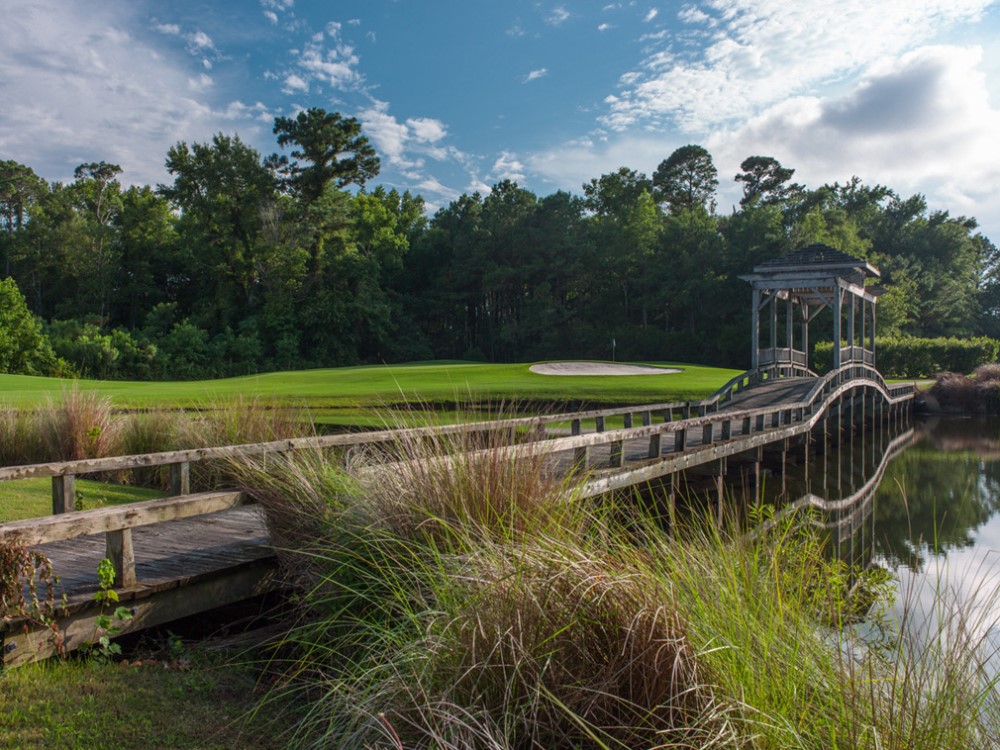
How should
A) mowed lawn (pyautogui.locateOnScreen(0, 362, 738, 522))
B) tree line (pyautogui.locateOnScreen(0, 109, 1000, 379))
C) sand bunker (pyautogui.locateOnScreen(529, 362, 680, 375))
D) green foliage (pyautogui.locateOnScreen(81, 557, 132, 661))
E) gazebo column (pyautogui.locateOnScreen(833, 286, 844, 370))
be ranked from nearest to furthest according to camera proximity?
green foliage (pyautogui.locateOnScreen(81, 557, 132, 661)) < mowed lawn (pyautogui.locateOnScreen(0, 362, 738, 522)) < gazebo column (pyautogui.locateOnScreen(833, 286, 844, 370)) < sand bunker (pyautogui.locateOnScreen(529, 362, 680, 375)) < tree line (pyautogui.locateOnScreen(0, 109, 1000, 379))

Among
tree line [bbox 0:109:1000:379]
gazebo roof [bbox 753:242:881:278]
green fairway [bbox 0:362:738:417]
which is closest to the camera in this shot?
green fairway [bbox 0:362:738:417]

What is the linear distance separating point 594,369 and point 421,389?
7.22m

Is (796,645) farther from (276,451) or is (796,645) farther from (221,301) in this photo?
(221,301)

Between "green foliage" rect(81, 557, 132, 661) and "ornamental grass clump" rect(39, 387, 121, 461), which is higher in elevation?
"ornamental grass clump" rect(39, 387, 121, 461)

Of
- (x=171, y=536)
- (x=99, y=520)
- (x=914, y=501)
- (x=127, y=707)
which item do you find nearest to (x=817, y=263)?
(x=914, y=501)

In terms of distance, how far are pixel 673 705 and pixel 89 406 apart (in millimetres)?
8733

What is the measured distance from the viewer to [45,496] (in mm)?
7434

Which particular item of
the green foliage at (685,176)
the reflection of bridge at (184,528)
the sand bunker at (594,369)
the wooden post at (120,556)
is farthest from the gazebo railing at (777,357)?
the green foliage at (685,176)

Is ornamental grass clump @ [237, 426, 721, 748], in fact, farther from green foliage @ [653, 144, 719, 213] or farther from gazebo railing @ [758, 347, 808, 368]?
green foliage @ [653, 144, 719, 213]

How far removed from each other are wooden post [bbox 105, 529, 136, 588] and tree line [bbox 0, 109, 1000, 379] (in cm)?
3446

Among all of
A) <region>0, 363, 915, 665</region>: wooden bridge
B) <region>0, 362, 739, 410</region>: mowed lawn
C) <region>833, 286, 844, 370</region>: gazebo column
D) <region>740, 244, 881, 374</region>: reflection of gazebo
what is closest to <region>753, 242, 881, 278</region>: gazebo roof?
<region>740, 244, 881, 374</region>: reflection of gazebo

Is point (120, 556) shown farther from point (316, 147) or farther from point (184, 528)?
point (316, 147)

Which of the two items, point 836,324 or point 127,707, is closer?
point 127,707

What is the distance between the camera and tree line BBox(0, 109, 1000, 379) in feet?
139
